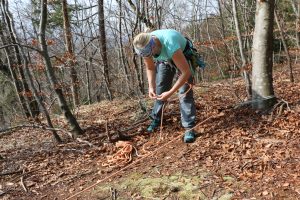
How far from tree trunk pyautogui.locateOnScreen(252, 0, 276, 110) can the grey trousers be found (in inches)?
40.2

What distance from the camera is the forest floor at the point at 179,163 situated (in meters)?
3.17

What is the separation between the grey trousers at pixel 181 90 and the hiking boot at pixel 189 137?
0.27 feet

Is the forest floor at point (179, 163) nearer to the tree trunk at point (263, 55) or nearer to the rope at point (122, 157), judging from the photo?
the rope at point (122, 157)

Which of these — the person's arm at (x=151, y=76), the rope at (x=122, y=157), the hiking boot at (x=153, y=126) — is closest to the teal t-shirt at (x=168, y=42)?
the person's arm at (x=151, y=76)

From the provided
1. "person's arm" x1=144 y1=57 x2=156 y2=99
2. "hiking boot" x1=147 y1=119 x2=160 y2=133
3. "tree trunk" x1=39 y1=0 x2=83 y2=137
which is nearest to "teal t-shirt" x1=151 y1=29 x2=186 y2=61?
"person's arm" x1=144 y1=57 x2=156 y2=99

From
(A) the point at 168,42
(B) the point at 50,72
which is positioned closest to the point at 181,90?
(A) the point at 168,42

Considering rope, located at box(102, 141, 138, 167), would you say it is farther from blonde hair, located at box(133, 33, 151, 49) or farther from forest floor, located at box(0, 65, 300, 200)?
blonde hair, located at box(133, 33, 151, 49)

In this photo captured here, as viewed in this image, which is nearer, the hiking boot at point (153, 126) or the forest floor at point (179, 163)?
the forest floor at point (179, 163)

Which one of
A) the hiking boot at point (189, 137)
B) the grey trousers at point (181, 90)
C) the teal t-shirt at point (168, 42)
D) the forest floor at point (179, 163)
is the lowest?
the forest floor at point (179, 163)

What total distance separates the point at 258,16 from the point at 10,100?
16514 millimetres

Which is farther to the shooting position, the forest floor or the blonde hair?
the blonde hair

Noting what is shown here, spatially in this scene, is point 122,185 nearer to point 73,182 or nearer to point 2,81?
point 73,182

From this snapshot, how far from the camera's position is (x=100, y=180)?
372 centimetres

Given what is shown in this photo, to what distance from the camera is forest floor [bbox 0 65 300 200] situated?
3.17m
